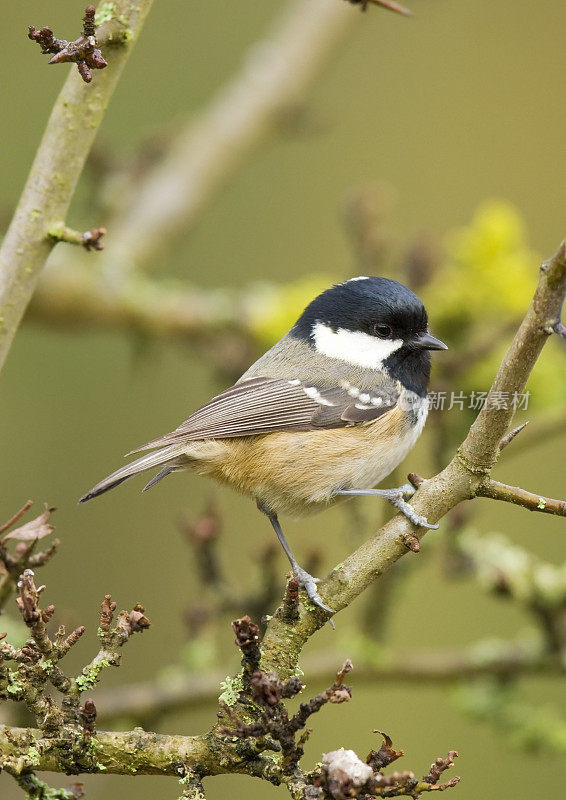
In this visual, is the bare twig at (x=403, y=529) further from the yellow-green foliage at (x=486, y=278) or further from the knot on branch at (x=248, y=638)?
the yellow-green foliage at (x=486, y=278)

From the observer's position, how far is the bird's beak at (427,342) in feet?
9.50

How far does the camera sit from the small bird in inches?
109

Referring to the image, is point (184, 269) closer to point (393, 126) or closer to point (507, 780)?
point (393, 126)

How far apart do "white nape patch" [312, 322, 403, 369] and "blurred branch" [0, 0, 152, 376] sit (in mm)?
1212

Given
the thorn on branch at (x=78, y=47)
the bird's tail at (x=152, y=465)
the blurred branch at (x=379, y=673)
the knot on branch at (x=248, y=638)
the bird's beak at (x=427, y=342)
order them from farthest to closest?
the blurred branch at (x=379, y=673), the bird's beak at (x=427, y=342), the bird's tail at (x=152, y=465), the thorn on branch at (x=78, y=47), the knot on branch at (x=248, y=638)

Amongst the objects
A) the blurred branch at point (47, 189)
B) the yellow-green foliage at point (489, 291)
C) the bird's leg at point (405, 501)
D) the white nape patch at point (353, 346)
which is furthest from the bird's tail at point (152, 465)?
the yellow-green foliage at point (489, 291)

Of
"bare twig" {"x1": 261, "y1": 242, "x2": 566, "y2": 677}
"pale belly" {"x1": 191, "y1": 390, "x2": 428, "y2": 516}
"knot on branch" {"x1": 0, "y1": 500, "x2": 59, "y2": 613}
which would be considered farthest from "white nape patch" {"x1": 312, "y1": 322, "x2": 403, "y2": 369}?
"knot on branch" {"x1": 0, "y1": 500, "x2": 59, "y2": 613}

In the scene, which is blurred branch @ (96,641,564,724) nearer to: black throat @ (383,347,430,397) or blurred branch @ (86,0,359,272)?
black throat @ (383,347,430,397)

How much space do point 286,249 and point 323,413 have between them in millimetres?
3881

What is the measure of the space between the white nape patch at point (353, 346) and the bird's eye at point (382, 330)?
0.06 feet

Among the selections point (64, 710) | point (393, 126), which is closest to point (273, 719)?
point (64, 710)

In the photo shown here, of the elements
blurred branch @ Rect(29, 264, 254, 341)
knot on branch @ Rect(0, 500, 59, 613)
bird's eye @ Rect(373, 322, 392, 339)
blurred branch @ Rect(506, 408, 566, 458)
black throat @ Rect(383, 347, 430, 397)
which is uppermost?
blurred branch @ Rect(29, 264, 254, 341)

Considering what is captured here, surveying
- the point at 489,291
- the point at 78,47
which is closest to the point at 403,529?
the point at 78,47

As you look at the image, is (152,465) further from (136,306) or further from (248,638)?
(136,306)
